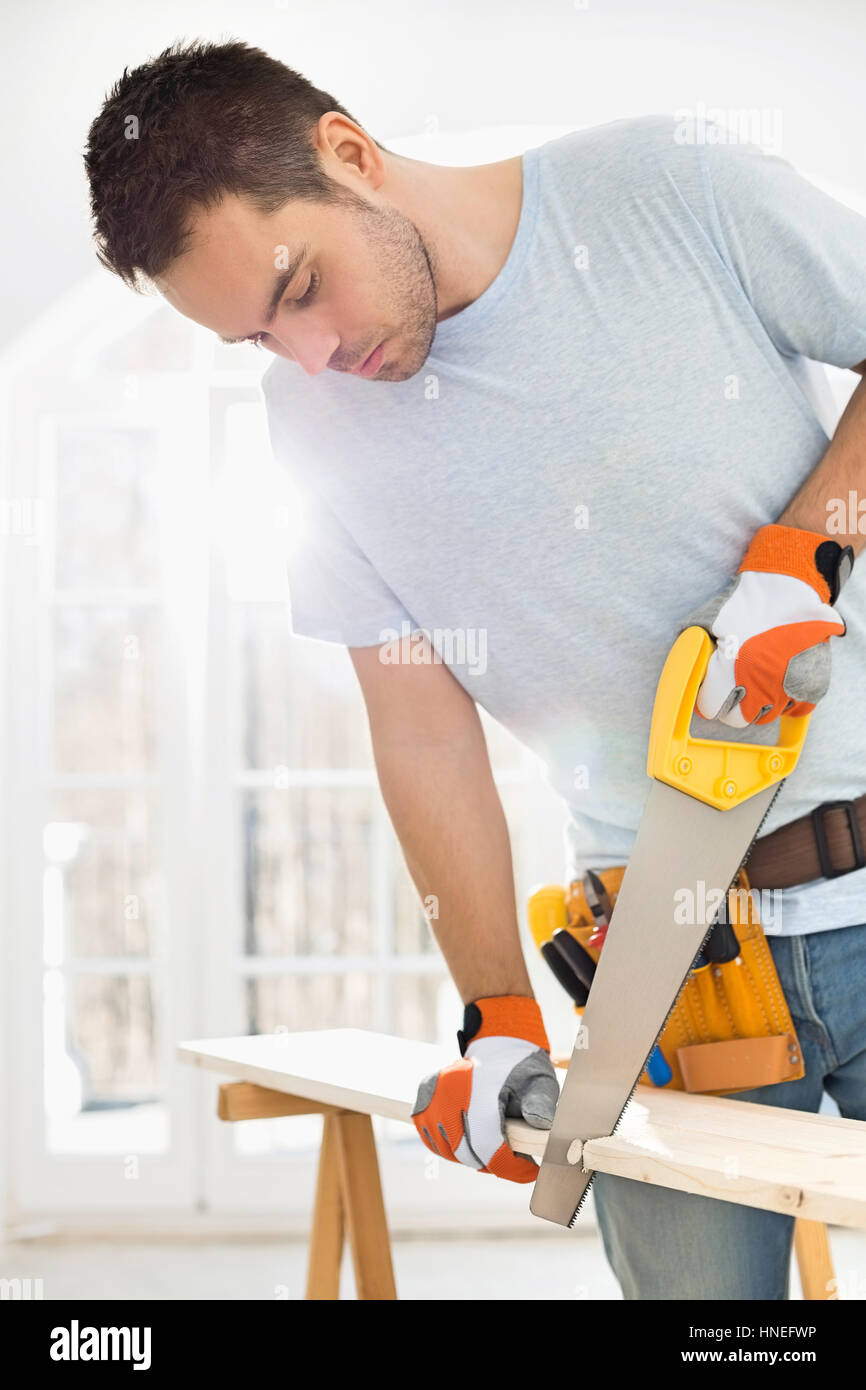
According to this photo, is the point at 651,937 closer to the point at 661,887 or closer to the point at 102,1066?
the point at 661,887

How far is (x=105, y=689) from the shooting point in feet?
11.7

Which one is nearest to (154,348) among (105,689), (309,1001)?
(105,689)

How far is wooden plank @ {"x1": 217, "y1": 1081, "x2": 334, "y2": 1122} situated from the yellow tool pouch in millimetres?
748

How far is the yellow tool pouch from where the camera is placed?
1.20 m

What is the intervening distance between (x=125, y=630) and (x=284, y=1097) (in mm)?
1999

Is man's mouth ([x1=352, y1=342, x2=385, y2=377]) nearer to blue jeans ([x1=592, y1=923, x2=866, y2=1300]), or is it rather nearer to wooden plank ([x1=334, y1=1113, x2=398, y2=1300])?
blue jeans ([x1=592, y1=923, x2=866, y2=1300])

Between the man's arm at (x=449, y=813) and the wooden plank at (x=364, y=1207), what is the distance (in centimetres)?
58

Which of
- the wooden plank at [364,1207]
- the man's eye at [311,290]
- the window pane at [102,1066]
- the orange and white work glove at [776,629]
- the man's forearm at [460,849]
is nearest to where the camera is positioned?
the orange and white work glove at [776,629]

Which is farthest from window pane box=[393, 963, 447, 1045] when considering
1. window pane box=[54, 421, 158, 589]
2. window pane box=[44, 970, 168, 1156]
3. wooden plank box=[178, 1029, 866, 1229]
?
wooden plank box=[178, 1029, 866, 1229]

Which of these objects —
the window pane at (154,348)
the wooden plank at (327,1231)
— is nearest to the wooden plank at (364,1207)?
the wooden plank at (327,1231)

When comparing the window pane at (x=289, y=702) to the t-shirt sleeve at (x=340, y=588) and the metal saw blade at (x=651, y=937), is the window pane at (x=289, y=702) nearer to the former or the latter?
the t-shirt sleeve at (x=340, y=588)

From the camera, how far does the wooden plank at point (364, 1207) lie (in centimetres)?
181

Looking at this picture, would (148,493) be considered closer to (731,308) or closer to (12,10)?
(12,10)

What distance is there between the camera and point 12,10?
3.13 metres
